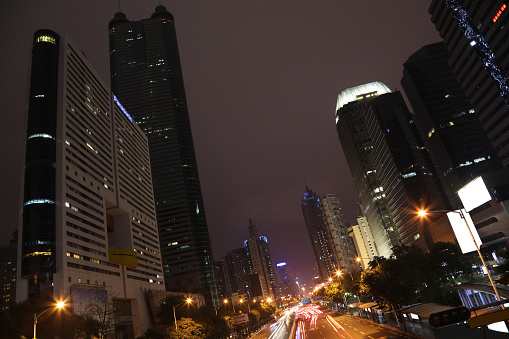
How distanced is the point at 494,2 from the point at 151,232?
477ft

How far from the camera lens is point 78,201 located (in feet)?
308

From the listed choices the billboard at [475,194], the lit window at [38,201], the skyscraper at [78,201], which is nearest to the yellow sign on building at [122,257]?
the skyscraper at [78,201]

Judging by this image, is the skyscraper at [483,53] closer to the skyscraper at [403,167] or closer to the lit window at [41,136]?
the skyscraper at [403,167]

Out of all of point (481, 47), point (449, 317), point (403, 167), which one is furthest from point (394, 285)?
point (403, 167)

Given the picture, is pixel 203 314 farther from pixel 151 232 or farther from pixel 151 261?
pixel 151 232

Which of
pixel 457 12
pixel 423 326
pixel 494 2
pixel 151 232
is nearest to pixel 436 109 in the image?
pixel 457 12

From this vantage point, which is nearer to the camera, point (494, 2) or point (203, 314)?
point (203, 314)

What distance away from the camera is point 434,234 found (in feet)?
474

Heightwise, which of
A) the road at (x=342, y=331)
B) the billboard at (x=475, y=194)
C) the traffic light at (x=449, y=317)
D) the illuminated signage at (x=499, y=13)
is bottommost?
the road at (x=342, y=331)

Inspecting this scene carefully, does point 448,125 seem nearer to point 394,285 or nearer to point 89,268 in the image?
point 394,285

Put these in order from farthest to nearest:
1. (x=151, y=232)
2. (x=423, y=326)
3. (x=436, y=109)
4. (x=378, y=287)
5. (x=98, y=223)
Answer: (x=436, y=109) → (x=151, y=232) → (x=98, y=223) → (x=378, y=287) → (x=423, y=326)

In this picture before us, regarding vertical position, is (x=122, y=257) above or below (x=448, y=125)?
below

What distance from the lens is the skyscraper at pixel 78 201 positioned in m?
81.1

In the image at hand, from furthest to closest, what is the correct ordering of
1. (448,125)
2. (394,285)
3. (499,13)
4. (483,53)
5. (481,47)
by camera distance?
(448,125) → (483,53) → (481,47) → (499,13) → (394,285)
